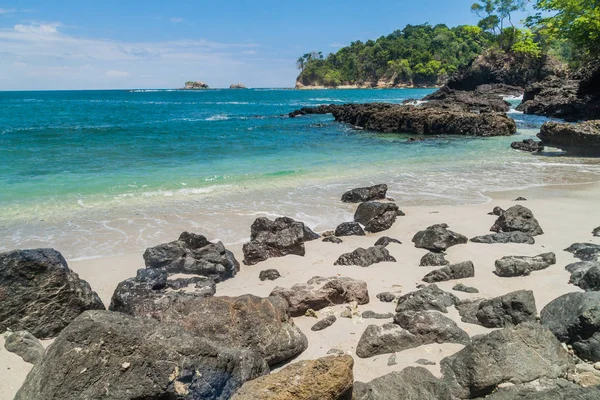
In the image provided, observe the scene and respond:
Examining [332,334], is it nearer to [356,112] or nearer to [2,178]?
[2,178]

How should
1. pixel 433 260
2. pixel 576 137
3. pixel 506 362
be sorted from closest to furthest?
pixel 506 362 → pixel 433 260 → pixel 576 137

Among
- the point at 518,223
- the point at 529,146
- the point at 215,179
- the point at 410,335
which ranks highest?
the point at 410,335

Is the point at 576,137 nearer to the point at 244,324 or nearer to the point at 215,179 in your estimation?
the point at 215,179

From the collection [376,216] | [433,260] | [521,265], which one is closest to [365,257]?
[433,260]

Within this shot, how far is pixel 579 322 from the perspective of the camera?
4.18 meters

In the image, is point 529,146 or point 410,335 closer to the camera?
point 410,335

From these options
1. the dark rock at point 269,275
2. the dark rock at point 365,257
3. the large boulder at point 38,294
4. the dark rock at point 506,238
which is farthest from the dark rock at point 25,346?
the dark rock at point 506,238

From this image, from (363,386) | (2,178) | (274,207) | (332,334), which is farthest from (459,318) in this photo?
(2,178)

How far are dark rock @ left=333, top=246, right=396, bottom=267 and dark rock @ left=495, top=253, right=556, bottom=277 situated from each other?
5.31 ft

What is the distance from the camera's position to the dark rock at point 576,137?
1992 centimetres

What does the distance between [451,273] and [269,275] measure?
2600 mm

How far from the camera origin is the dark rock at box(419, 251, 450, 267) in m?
7.16

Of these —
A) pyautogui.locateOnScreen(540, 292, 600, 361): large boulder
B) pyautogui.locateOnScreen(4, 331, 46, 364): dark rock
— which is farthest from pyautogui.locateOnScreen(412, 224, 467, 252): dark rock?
pyautogui.locateOnScreen(4, 331, 46, 364): dark rock

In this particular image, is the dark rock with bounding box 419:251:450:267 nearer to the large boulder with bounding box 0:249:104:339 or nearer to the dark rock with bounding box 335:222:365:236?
the dark rock with bounding box 335:222:365:236
